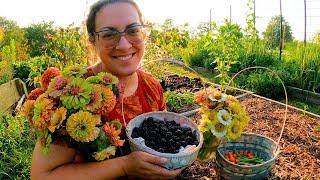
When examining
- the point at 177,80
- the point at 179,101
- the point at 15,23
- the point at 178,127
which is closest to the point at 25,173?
the point at 178,127

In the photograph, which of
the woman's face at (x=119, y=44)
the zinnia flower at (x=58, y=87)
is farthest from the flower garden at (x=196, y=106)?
the woman's face at (x=119, y=44)

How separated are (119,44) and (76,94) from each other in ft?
1.36

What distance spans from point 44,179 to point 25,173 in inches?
73.8

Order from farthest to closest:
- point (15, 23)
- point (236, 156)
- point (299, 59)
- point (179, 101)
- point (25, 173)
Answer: point (15, 23)
point (299, 59)
point (179, 101)
point (25, 173)
point (236, 156)

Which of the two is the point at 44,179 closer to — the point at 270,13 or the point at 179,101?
the point at 179,101

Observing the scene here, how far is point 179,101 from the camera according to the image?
Answer: 5480 mm

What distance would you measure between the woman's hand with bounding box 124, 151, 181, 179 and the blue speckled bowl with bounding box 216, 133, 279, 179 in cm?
100

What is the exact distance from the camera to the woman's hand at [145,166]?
1502mm

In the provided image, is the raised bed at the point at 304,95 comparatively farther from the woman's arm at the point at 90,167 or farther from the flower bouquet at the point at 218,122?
the woman's arm at the point at 90,167

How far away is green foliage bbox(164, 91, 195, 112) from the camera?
17.2ft

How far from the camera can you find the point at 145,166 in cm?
150

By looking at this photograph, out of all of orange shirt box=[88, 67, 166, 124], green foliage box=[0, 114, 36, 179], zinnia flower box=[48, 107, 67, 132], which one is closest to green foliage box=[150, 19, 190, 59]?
green foliage box=[0, 114, 36, 179]

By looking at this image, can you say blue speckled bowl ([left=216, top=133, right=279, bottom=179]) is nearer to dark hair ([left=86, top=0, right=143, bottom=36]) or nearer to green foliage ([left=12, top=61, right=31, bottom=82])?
dark hair ([left=86, top=0, right=143, bottom=36])

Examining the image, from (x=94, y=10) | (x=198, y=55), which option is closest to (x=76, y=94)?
(x=94, y=10)
